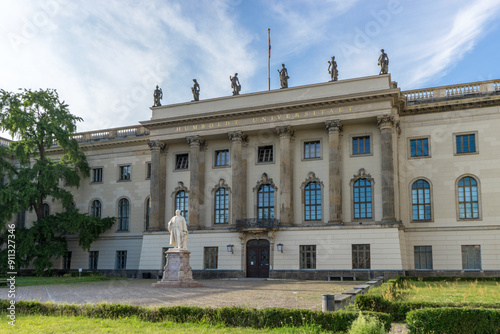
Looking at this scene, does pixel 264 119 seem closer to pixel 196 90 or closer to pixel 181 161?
pixel 196 90

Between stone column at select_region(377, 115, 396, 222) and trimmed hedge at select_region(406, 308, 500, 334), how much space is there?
938 inches

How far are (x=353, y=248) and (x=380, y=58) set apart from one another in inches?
599

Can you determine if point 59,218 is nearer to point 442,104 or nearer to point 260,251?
point 260,251

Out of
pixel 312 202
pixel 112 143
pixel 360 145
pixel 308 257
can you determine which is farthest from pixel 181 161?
pixel 360 145

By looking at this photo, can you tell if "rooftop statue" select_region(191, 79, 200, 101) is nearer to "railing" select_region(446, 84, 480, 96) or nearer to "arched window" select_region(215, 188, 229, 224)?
"arched window" select_region(215, 188, 229, 224)

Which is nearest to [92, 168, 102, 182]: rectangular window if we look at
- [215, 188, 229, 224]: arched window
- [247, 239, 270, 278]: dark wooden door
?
[215, 188, 229, 224]: arched window

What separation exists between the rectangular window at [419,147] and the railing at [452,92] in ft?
10.4

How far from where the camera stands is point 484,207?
36094 mm

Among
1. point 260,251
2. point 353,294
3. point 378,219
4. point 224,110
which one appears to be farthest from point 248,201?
point 353,294

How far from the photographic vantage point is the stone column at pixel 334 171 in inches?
1475

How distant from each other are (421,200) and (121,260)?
28283 mm

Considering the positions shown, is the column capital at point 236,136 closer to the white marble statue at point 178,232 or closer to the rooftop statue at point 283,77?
the rooftop statue at point 283,77

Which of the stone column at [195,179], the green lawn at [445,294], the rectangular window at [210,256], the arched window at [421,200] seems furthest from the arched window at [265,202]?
the green lawn at [445,294]

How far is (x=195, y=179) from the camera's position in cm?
4256
